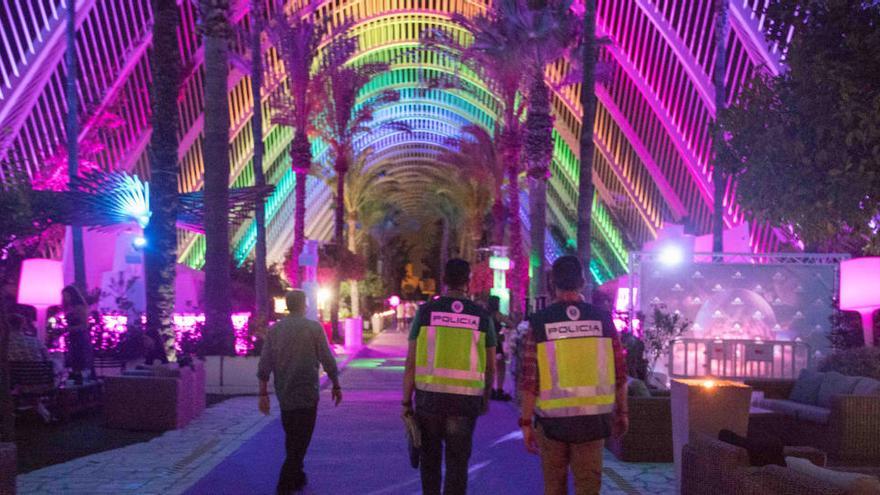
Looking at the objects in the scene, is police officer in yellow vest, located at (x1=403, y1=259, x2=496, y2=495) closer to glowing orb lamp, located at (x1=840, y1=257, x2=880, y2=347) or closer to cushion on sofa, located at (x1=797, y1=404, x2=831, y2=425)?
cushion on sofa, located at (x1=797, y1=404, x2=831, y2=425)

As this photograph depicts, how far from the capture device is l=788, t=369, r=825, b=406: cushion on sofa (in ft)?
38.4

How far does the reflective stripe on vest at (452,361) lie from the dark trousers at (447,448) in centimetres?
19

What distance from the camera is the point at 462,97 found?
7119 cm

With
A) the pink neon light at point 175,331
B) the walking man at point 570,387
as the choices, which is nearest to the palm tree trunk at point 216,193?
the pink neon light at point 175,331

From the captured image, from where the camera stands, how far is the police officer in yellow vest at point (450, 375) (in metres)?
6.21

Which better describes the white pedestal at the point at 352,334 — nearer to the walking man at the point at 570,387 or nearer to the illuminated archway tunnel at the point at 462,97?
the illuminated archway tunnel at the point at 462,97

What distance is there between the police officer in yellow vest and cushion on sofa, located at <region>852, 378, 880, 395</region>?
5.53 m

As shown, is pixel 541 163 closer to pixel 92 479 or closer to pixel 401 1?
pixel 92 479

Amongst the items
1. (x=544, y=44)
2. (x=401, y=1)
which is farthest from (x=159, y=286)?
(x=401, y=1)

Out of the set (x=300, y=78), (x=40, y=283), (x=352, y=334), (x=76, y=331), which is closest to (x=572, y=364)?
(x=76, y=331)

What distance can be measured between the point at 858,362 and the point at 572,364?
26.2ft

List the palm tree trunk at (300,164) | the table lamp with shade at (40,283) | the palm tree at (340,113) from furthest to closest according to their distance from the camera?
the palm tree at (340,113) → the palm tree trunk at (300,164) → the table lamp with shade at (40,283)

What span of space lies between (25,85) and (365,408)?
26450 millimetres

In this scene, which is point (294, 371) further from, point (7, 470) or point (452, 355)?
point (7, 470)
